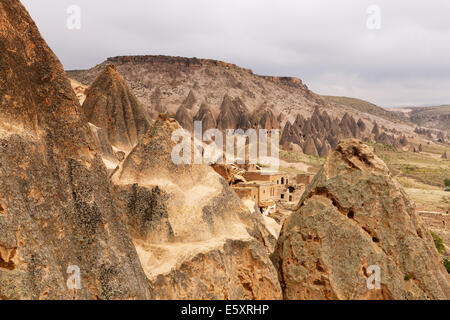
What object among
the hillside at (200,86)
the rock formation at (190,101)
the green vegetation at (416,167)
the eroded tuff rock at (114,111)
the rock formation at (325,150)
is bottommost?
the green vegetation at (416,167)

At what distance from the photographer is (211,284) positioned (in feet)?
30.0

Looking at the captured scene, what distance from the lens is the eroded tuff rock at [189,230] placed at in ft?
29.7

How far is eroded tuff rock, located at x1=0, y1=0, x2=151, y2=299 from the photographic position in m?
5.88

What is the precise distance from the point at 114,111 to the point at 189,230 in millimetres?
Answer: 18594

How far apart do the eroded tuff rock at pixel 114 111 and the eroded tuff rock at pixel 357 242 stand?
1895 centimetres

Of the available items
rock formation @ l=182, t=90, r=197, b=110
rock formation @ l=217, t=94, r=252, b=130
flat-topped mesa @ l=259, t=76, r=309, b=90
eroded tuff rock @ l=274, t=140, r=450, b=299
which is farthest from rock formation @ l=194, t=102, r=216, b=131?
flat-topped mesa @ l=259, t=76, r=309, b=90

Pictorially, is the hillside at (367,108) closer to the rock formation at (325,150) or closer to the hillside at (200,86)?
the hillside at (200,86)

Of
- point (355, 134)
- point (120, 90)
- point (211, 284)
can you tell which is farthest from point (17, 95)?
point (355, 134)

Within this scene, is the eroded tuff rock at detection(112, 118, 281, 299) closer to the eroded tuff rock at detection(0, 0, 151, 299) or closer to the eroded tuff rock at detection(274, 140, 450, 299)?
the eroded tuff rock at detection(274, 140, 450, 299)

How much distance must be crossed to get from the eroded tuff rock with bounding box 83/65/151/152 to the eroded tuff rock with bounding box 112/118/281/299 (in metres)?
15.8

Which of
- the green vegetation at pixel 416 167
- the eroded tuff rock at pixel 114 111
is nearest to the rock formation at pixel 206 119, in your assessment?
the green vegetation at pixel 416 167

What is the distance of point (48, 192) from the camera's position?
673cm

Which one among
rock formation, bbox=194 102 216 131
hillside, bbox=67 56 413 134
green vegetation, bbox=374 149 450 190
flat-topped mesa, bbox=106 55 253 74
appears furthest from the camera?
flat-topped mesa, bbox=106 55 253 74

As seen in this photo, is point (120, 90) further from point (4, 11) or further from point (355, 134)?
point (355, 134)
